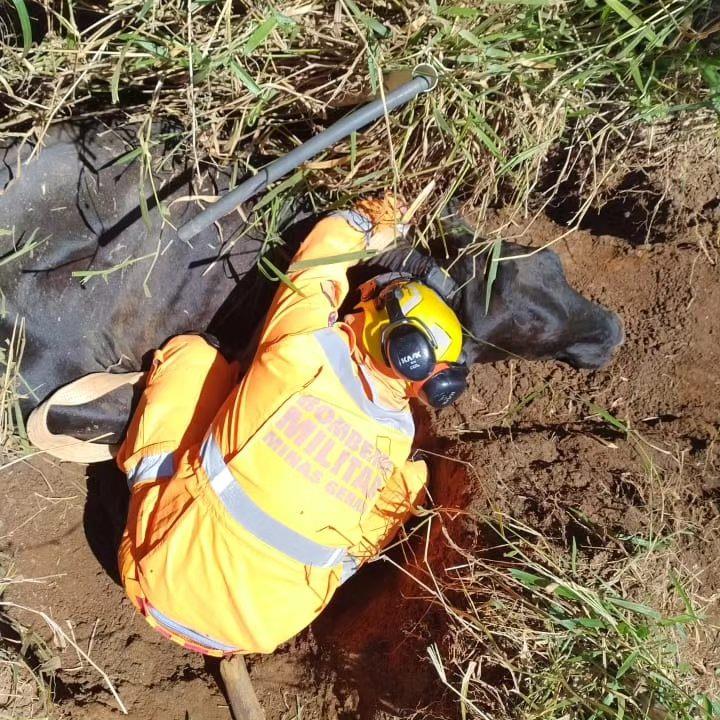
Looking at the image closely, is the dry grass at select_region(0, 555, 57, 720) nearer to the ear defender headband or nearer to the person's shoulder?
the person's shoulder

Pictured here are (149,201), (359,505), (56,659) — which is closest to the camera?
(359,505)

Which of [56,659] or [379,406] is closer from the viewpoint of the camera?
[379,406]

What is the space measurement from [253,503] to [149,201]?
48.0 inches

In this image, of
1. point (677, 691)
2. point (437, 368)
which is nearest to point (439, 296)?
point (437, 368)

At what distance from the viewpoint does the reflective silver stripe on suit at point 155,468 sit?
254cm

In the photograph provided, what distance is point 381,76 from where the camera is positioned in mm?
2162

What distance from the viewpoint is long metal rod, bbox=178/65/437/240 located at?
222 centimetres

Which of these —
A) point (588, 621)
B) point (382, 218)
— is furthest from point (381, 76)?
point (588, 621)

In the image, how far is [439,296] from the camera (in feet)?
8.19

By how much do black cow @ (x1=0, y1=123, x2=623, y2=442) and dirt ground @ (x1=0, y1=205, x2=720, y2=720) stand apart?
27cm

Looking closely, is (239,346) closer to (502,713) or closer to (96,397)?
(96,397)

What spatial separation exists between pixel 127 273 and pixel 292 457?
1.03 m

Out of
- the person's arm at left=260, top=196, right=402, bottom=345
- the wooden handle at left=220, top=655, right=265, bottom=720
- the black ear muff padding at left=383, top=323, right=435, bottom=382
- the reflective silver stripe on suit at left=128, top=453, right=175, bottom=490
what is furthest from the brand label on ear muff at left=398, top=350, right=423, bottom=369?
the wooden handle at left=220, top=655, right=265, bottom=720

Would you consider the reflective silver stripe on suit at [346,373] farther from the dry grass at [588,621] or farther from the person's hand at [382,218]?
the dry grass at [588,621]
